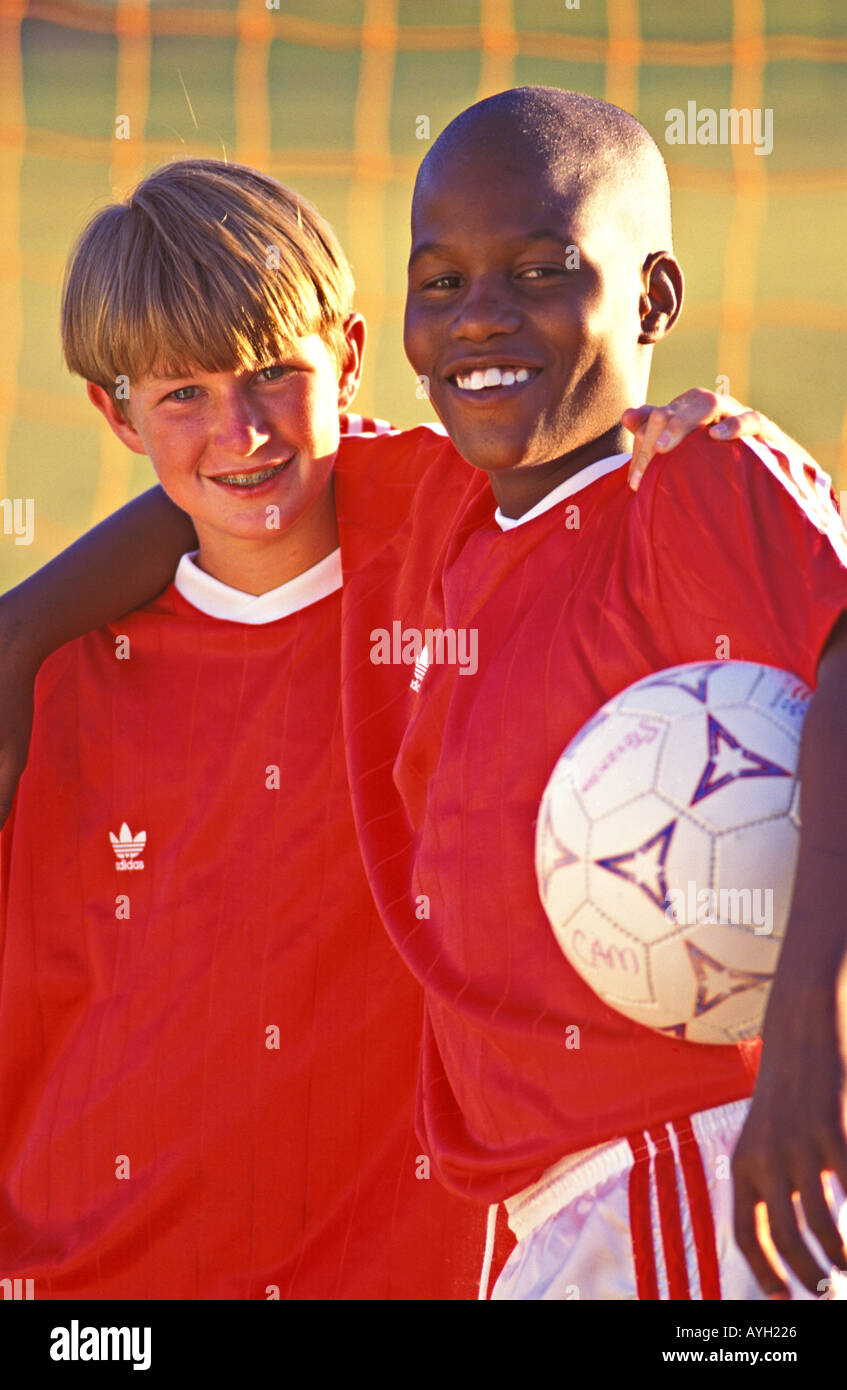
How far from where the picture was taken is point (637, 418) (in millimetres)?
1832

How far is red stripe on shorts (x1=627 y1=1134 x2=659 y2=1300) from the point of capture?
1709 millimetres

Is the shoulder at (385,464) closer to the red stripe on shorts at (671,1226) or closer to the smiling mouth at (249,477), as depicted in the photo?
Result: the smiling mouth at (249,477)

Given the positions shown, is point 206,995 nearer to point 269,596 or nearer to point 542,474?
point 269,596

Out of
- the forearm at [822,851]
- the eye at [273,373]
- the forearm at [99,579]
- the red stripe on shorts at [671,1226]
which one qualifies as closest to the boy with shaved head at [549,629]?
the red stripe on shorts at [671,1226]

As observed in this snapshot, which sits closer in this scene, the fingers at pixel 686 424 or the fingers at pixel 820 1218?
the fingers at pixel 820 1218

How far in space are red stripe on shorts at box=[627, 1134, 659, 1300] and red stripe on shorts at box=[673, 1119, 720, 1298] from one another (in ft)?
0.15

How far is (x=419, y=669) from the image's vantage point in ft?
7.73

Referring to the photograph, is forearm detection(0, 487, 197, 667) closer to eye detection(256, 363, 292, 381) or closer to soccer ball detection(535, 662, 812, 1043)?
eye detection(256, 363, 292, 381)

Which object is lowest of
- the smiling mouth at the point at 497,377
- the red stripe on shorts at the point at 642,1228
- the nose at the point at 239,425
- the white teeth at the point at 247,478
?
the red stripe on shorts at the point at 642,1228

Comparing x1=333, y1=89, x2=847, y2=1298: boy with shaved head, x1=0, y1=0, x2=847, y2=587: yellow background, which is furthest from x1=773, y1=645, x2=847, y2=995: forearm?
x1=0, y1=0, x2=847, y2=587: yellow background

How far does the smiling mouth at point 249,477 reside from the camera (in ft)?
8.02

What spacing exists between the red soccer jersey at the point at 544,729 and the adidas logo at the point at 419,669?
0.08 feet

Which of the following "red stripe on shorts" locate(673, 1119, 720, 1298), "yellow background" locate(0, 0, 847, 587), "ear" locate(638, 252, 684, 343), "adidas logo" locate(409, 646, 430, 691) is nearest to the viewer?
"red stripe on shorts" locate(673, 1119, 720, 1298)

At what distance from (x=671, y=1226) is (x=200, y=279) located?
146cm
